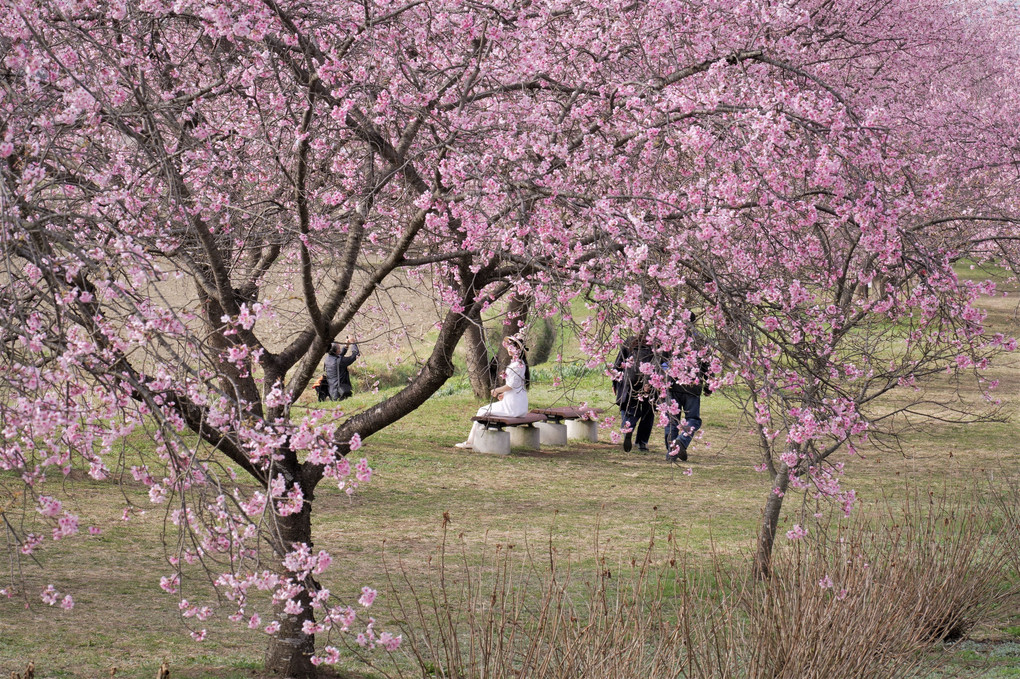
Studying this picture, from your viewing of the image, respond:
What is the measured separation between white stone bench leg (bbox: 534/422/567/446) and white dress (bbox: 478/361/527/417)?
574 mm

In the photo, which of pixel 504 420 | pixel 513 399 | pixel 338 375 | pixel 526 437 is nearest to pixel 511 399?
pixel 513 399

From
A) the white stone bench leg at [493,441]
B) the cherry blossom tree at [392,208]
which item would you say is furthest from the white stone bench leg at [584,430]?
the cherry blossom tree at [392,208]

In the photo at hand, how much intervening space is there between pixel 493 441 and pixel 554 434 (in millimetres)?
1205

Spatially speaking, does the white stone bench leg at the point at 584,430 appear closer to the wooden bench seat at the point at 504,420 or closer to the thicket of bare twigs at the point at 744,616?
the wooden bench seat at the point at 504,420

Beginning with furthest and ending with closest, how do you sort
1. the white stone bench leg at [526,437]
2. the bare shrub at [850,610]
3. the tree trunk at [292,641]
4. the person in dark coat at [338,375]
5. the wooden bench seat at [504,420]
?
the person in dark coat at [338,375], the white stone bench leg at [526,437], the wooden bench seat at [504,420], the tree trunk at [292,641], the bare shrub at [850,610]

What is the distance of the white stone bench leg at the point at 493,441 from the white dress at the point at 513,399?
0.84 feet

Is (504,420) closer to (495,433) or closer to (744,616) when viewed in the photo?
(495,433)

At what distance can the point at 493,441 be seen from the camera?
13.2 metres

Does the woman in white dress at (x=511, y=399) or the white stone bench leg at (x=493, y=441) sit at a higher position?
the woman in white dress at (x=511, y=399)

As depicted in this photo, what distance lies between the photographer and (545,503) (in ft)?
34.8

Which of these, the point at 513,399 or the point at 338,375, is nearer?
the point at 513,399

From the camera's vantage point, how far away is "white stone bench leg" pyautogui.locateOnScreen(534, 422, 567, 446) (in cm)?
1404

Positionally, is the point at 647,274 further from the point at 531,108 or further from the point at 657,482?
the point at 657,482

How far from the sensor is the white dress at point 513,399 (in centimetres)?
1322
